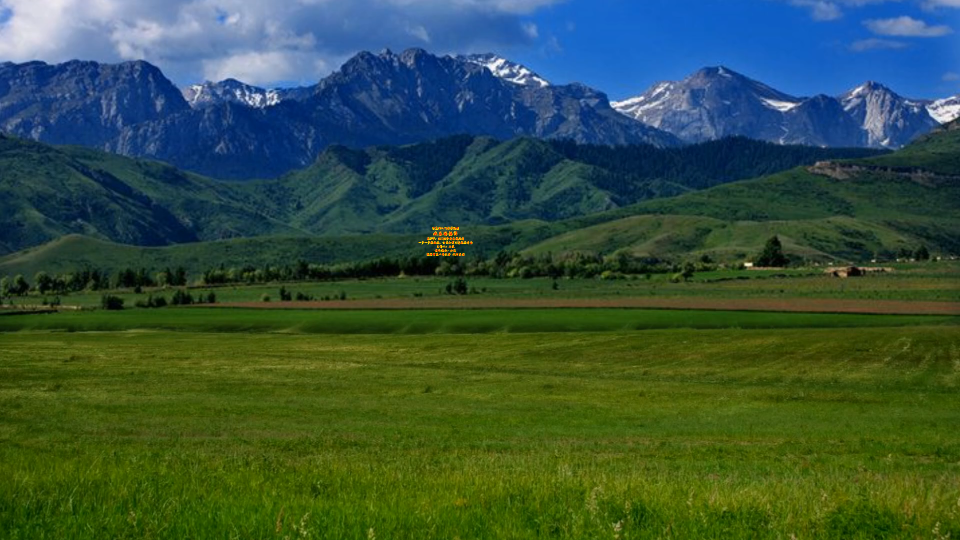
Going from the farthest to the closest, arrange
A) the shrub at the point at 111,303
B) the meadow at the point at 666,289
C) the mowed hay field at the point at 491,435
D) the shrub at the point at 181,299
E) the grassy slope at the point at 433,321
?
the shrub at the point at 181,299 → the shrub at the point at 111,303 → the meadow at the point at 666,289 → the grassy slope at the point at 433,321 → the mowed hay field at the point at 491,435

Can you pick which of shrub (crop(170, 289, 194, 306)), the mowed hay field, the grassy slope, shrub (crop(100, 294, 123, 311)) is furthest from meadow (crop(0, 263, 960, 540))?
shrub (crop(170, 289, 194, 306))

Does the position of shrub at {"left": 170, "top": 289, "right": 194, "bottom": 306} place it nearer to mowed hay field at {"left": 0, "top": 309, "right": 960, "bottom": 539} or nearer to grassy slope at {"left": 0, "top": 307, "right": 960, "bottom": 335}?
grassy slope at {"left": 0, "top": 307, "right": 960, "bottom": 335}

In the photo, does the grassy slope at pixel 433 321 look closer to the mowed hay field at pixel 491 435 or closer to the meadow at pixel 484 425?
the meadow at pixel 484 425

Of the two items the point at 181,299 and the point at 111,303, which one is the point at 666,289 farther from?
the point at 111,303

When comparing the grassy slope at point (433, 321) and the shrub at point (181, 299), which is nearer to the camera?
the grassy slope at point (433, 321)

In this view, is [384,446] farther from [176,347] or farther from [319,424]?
[176,347]

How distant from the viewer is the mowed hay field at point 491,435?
435 inches

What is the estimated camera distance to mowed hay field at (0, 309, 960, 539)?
11055mm

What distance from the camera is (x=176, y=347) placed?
92375 mm

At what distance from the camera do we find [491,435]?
109 feet

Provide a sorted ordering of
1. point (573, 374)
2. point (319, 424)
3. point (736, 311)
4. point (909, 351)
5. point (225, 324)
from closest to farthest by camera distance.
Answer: point (319, 424), point (573, 374), point (909, 351), point (736, 311), point (225, 324)

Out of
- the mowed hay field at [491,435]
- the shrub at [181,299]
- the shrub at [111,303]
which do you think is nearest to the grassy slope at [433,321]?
the mowed hay field at [491,435]

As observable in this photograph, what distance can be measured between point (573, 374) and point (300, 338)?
48711 millimetres

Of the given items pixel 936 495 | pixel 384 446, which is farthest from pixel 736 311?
pixel 936 495
